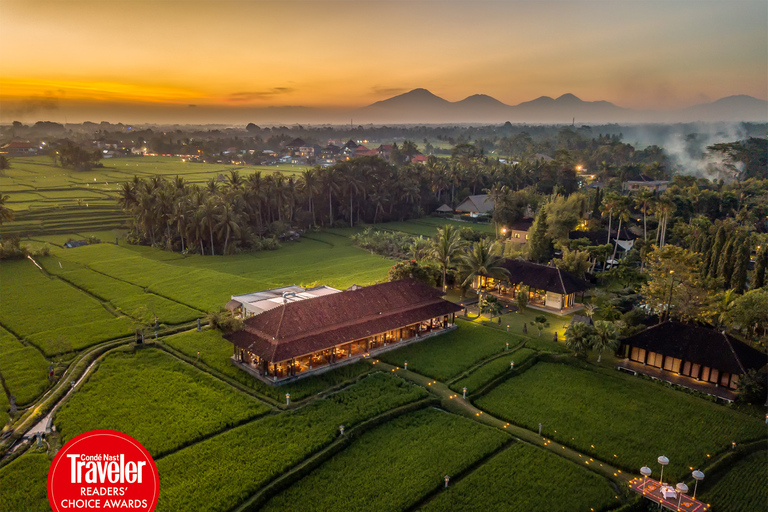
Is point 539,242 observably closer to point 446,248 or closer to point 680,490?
point 446,248

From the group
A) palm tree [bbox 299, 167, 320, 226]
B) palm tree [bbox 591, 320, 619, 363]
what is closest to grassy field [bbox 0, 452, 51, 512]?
palm tree [bbox 591, 320, 619, 363]

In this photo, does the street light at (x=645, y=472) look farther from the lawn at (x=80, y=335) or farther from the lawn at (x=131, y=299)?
the lawn at (x=80, y=335)

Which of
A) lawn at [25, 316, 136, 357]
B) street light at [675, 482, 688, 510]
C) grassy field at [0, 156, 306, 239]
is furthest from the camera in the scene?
grassy field at [0, 156, 306, 239]

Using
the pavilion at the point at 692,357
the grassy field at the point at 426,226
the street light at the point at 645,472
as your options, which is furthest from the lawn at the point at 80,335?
the grassy field at the point at 426,226

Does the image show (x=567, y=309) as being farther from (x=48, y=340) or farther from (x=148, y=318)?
(x=48, y=340)

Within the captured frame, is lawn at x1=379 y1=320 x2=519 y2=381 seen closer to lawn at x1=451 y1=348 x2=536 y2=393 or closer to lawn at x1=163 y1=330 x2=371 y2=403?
lawn at x1=451 y1=348 x2=536 y2=393

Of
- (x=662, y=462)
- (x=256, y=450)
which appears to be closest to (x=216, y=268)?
(x=256, y=450)
